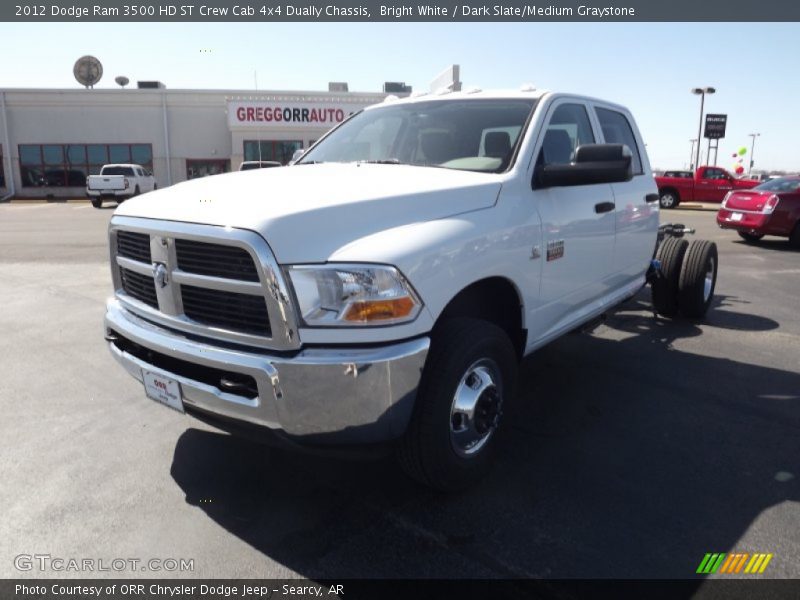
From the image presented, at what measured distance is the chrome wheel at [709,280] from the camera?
634 centimetres

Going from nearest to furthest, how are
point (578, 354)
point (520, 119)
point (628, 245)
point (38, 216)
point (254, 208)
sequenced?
point (254, 208)
point (520, 119)
point (628, 245)
point (578, 354)
point (38, 216)

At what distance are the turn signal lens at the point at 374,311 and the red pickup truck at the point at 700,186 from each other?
79.8 feet

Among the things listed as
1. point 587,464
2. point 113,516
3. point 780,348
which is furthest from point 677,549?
point 780,348

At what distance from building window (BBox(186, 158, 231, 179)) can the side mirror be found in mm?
31309

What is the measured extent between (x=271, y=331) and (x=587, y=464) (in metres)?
1.91

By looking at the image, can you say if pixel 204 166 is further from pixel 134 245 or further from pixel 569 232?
pixel 569 232

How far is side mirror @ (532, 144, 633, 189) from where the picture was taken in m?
3.27

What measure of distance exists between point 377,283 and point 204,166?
32.9 m

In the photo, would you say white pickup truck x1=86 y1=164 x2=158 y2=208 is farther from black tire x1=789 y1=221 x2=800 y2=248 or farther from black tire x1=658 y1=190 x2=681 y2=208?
black tire x1=789 y1=221 x2=800 y2=248

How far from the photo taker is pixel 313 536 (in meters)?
2.69

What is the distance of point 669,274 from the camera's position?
613cm

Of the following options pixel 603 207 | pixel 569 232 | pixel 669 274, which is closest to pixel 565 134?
pixel 603 207

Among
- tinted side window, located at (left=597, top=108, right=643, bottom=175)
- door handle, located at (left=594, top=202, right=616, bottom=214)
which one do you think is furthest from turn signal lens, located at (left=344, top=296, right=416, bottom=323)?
tinted side window, located at (left=597, top=108, right=643, bottom=175)

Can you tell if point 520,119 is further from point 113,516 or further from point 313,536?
point 113,516
